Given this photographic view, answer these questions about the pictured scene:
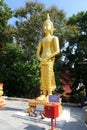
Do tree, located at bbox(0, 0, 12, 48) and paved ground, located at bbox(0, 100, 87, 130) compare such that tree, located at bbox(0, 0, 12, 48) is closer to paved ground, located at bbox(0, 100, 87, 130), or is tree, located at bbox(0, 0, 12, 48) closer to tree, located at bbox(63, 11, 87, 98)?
tree, located at bbox(63, 11, 87, 98)

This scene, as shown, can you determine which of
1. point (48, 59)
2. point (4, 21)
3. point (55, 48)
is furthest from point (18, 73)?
point (55, 48)

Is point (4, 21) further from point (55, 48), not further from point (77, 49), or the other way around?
point (55, 48)

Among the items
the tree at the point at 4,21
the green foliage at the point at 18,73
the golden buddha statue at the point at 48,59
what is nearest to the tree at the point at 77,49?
the green foliage at the point at 18,73

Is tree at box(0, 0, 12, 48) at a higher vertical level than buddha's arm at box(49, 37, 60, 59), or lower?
higher

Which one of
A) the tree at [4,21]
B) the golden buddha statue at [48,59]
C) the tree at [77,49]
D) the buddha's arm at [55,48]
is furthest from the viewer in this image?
the tree at [4,21]

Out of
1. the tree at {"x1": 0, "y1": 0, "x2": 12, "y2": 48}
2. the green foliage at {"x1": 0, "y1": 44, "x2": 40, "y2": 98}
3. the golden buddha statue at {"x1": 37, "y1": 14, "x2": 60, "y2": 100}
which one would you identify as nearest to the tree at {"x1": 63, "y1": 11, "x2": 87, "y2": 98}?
the green foliage at {"x1": 0, "y1": 44, "x2": 40, "y2": 98}

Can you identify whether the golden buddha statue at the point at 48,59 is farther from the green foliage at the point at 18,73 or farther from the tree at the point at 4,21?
the tree at the point at 4,21

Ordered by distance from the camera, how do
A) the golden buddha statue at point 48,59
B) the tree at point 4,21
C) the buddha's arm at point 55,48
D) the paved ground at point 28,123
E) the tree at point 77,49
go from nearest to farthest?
the paved ground at point 28,123 → the buddha's arm at point 55,48 → the golden buddha statue at point 48,59 → the tree at point 77,49 → the tree at point 4,21

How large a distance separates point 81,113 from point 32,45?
6.24 metres

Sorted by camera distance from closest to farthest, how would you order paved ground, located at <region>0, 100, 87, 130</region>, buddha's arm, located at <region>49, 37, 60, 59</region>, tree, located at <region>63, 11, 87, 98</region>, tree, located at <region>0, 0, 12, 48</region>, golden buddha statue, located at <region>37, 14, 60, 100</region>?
paved ground, located at <region>0, 100, 87, 130</region> < buddha's arm, located at <region>49, 37, 60, 59</region> < golden buddha statue, located at <region>37, 14, 60, 100</region> < tree, located at <region>63, 11, 87, 98</region> < tree, located at <region>0, 0, 12, 48</region>

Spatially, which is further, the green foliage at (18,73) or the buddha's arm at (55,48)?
the green foliage at (18,73)

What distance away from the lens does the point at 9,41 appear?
16.3 meters

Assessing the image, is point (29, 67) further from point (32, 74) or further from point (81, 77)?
point (81, 77)

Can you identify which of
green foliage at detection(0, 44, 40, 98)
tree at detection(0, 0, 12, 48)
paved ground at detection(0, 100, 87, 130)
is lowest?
paved ground at detection(0, 100, 87, 130)
